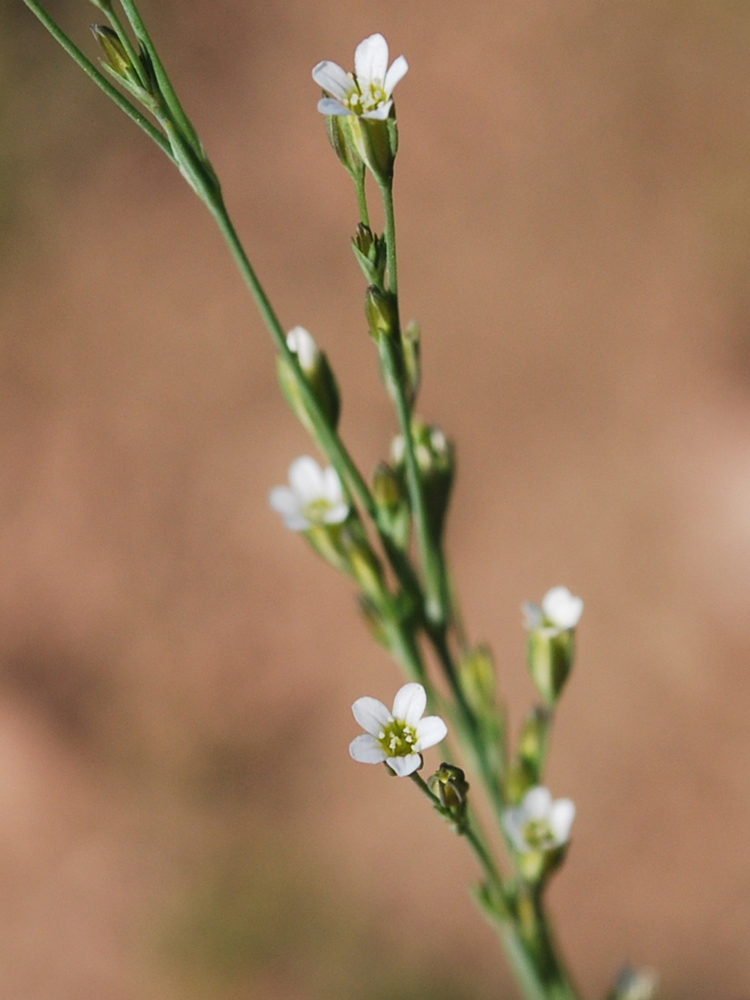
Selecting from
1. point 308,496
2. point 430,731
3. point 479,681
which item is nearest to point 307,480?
point 308,496

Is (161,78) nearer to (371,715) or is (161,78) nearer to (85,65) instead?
(85,65)

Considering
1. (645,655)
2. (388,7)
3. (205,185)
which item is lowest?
(645,655)

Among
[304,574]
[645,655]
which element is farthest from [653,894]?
[304,574]

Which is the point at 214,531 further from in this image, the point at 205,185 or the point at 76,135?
the point at 205,185

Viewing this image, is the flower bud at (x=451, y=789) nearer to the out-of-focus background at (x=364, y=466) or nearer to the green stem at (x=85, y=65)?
the green stem at (x=85, y=65)

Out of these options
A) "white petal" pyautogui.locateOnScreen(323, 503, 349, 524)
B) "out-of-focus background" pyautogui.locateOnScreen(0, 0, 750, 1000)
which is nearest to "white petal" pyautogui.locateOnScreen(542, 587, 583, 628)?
"white petal" pyautogui.locateOnScreen(323, 503, 349, 524)

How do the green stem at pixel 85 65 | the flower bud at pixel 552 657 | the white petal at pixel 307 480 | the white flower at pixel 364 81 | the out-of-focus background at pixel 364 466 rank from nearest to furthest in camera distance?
1. the green stem at pixel 85 65
2. the white flower at pixel 364 81
3. the flower bud at pixel 552 657
4. the white petal at pixel 307 480
5. the out-of-focus background at pixel 364 466

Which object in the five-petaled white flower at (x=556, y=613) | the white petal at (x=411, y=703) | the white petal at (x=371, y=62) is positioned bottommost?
the white petal at (x=411, y=703)

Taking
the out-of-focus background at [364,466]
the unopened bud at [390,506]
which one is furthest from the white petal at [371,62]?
the out-of-focus background at [364,466]
